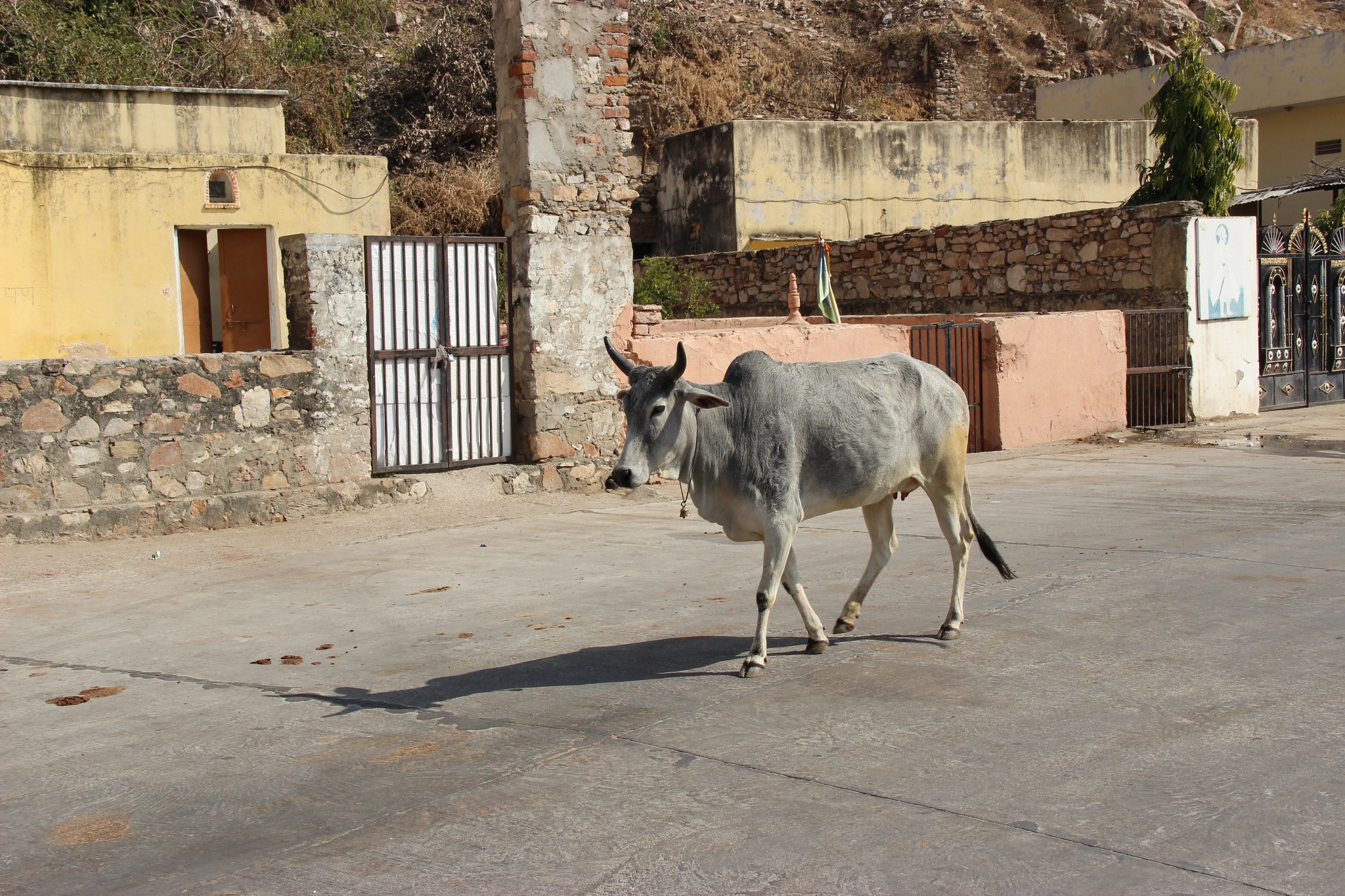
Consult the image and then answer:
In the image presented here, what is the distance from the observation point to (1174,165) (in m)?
17.8

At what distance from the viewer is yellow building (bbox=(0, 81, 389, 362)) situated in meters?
15.9

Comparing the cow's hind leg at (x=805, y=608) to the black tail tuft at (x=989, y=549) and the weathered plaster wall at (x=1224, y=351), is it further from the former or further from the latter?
the weathered plaster wall at (x=1224, y=351)

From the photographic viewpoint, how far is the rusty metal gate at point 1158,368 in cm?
1628

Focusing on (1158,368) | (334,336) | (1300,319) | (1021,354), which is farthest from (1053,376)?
(334,336)

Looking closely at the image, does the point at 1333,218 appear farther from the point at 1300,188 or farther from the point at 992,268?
the point at 992,268

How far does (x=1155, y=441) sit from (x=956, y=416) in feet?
31.8

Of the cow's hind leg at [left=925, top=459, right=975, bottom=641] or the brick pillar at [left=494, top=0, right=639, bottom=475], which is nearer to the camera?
the cow's hind leg at [left=925, top=459, right=975, bottom=641]

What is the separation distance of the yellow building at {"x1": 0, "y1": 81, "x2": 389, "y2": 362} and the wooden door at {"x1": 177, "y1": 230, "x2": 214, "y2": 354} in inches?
0.7

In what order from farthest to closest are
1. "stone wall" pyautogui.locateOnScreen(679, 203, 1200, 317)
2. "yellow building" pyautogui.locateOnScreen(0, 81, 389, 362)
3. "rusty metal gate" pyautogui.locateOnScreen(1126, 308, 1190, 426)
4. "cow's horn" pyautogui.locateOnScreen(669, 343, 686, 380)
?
"stone wall" pyautogui.locateOnScreen(679, 203, 1200, 317) → "rusty metal gate" pyautogui.locateOnScreen(1126, 308, 1190, 426) → "yellow building" pyautogui.locateOnScreen(0, 81, 389, 362) → "cow's horn" pyautogui.locateOnScreen(669, 343, 686, 380)

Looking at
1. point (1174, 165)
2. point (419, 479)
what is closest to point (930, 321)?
point (1174, 165)

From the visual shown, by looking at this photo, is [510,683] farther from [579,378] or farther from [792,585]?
[579,378]

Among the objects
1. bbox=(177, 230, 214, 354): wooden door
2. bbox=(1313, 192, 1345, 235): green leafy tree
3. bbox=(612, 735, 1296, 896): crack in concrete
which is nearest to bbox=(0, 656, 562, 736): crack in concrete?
bbox=(612, 735, 1296, 896): crack in concrete

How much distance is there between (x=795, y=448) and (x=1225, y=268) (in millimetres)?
13210

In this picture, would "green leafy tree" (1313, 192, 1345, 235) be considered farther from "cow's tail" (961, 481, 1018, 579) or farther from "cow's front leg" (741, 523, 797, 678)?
"cow's front leg" (741, 523, 797, 678)
